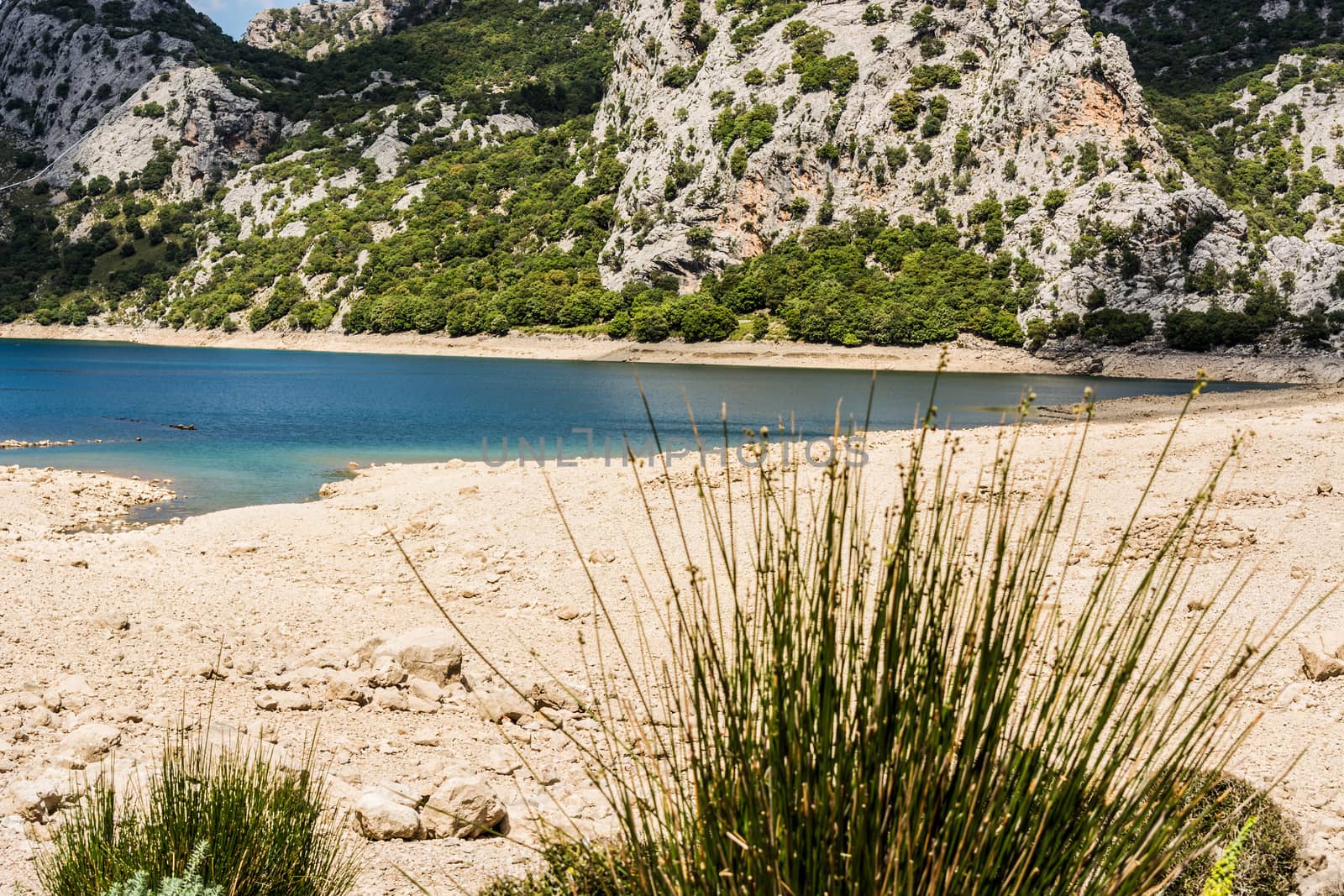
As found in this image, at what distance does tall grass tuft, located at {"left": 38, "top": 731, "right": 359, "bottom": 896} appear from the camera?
3.09 meters

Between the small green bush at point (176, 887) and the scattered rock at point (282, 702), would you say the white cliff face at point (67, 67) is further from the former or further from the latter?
the small green bush at point (176, 887)

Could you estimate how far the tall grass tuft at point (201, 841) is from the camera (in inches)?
121

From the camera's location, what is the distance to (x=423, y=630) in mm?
7168

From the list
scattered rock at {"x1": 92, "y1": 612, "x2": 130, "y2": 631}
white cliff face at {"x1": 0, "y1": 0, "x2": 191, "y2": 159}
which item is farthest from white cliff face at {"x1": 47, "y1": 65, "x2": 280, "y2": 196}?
scattered rock at {"x1": 92, "y1": 612, "x2": 130, "y2": 631}

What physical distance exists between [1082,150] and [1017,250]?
961 centimetres

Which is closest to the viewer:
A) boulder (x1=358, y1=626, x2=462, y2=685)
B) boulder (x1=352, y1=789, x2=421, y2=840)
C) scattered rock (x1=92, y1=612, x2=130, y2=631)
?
boulder (x1=352, y1=789, x2=421, y2=840)

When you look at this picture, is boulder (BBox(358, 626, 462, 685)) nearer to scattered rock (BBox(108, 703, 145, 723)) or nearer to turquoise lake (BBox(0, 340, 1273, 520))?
scattered rock (BBox(108, 703, 145, 723))

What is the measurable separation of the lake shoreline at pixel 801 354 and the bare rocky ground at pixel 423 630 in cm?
4133

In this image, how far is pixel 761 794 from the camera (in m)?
2.25

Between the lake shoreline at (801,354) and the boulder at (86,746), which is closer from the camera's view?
the boulder at (86,746)

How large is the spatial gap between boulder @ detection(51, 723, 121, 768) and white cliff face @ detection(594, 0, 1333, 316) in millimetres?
70135

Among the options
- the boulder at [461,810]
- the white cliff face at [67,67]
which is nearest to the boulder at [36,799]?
the boulder at [461,810]

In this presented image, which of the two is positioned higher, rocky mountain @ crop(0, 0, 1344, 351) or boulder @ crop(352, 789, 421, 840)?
rocky mountain @ crop(0, 0, 1344, 351)

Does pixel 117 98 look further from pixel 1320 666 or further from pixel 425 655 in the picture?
pixel 1320 666
